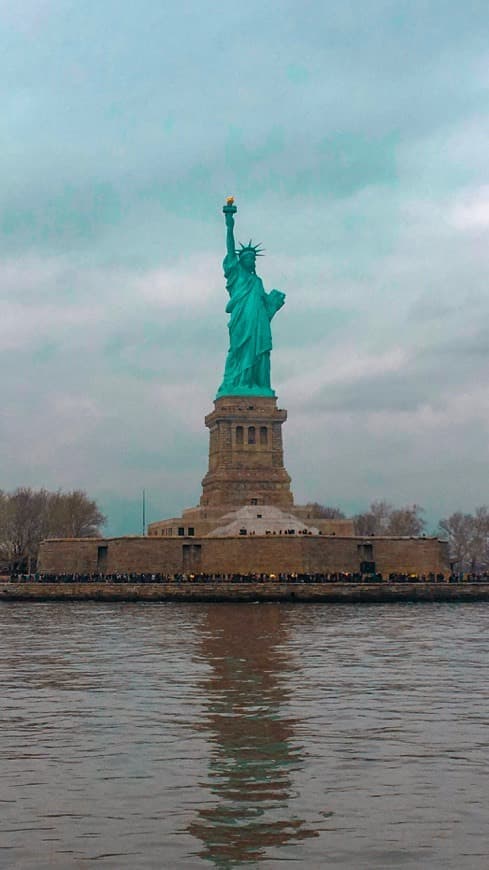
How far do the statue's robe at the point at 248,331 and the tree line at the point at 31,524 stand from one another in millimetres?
15775

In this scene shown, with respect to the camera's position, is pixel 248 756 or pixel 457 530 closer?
pixel 248 756

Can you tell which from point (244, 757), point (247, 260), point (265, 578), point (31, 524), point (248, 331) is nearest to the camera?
point (244, 757)

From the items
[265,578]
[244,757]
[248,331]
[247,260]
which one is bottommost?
[244,757]

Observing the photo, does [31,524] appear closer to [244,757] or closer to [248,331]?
[248,331]

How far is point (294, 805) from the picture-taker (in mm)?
10008

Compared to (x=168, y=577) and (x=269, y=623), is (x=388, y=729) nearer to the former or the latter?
(x=269, y=623)

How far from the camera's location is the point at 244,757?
12.1m

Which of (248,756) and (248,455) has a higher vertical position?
(248,455)

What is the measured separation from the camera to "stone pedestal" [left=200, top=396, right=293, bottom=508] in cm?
6016

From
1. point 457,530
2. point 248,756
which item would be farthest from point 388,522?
point 248,756

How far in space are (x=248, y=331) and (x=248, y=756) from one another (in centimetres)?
5126

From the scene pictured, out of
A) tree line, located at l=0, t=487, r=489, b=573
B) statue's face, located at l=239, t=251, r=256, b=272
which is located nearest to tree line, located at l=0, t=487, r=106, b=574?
tree line, located at l=0, t=487, r=489, b=573

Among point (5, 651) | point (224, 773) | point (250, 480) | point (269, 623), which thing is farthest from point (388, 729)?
point (250, 480)

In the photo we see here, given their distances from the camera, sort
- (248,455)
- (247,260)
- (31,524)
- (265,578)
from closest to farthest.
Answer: (265,578), (248,455), (247,260), (31,524)
